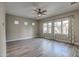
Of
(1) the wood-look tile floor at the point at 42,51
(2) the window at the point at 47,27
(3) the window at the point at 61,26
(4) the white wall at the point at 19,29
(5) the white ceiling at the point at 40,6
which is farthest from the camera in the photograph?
(2) the window at the point at 47,27

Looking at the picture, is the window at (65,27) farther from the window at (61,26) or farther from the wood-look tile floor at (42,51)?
the wood-look tile floor at (42,51)

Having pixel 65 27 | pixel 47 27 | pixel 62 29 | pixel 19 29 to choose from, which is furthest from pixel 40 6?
pixel 47 27

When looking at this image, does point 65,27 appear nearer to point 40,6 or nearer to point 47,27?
point 47,27

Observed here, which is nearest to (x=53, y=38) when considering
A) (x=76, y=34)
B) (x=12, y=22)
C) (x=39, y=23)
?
(x=76, y=34)

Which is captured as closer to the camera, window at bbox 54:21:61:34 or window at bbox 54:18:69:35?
window at bbox 54:18:69:35

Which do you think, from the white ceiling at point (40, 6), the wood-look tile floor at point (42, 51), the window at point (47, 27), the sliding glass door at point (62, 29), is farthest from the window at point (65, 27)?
the wood-look tile floor at point (42, 51)

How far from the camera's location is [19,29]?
806 centimetres

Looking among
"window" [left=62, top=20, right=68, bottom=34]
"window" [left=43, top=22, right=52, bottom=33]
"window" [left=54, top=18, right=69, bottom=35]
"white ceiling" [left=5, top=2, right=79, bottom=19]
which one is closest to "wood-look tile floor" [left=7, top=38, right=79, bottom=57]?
"window" [left=62, top=20, right=68, bottom=34]

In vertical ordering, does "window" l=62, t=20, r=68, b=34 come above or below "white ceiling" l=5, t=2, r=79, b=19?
below

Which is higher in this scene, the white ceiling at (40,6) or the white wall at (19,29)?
the white ceiling at (40,6)

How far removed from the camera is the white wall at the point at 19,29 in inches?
277

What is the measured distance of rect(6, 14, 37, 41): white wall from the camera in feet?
23.1

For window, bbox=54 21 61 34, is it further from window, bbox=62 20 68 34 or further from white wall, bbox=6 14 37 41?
white wall, bbox=6 14 37 41

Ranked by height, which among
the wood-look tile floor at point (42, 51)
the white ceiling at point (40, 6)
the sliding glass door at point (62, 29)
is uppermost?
the white ceiling at point (40, 6)
